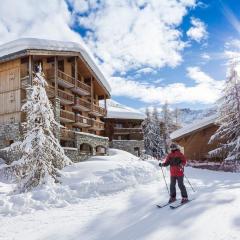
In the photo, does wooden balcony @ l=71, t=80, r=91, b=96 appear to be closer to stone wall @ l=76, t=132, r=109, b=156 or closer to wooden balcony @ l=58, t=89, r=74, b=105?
wooden balcony @ l=58, t=89, r=74, b=105

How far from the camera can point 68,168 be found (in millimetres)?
18094

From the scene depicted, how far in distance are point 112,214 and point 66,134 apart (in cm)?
2050

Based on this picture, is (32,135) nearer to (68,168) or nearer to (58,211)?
(68,168)

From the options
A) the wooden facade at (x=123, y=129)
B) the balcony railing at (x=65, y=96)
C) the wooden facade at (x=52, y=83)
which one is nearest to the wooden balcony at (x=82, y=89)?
the wooden facade at (x=52, y=83)

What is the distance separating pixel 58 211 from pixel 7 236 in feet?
8.46

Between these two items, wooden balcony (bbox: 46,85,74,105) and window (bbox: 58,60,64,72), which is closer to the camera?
wooden balcony (bbox: 46,85,74,105)

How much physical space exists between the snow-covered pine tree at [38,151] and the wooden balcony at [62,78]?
44.2 ft

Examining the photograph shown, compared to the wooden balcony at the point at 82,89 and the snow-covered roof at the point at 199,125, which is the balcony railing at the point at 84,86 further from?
the snow-covered roof at the point at 199,125

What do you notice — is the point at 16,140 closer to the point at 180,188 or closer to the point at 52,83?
the point at 52,83

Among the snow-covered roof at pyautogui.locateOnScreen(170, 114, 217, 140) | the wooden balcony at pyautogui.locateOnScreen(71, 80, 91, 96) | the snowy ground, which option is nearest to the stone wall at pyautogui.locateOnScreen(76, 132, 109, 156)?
the wooden balcony at pyautogui.locateOnScreen(71, 80, 91, 96)

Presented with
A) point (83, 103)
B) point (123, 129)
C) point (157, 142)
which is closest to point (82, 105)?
point (83, 103)

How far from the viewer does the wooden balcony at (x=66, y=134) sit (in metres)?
28.8

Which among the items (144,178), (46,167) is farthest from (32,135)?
(144,178)

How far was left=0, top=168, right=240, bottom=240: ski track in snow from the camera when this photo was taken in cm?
680
